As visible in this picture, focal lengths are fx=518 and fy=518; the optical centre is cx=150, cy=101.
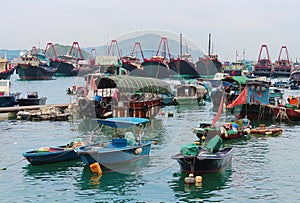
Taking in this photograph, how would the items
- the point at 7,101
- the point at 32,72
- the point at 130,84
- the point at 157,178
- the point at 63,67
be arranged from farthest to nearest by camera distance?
1. the point at 63,67
2. the point at 32,72
3. the point at 7,101
4. the point at 130,84
5. the point at 157,178

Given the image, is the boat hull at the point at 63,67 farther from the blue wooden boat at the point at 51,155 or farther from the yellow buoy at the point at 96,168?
the yellow buoy at the point at 96,168

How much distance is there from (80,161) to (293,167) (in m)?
10.7

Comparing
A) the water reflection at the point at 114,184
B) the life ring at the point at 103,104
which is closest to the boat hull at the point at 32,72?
the life ring at the point at 103,104

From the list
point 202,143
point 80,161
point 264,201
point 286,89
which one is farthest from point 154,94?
point 286,89

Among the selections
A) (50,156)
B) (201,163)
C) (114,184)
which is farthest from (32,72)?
(201,163)

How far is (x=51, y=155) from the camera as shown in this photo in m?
25.2

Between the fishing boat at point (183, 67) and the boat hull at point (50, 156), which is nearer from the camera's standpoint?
the boat hull at point (50, 156)

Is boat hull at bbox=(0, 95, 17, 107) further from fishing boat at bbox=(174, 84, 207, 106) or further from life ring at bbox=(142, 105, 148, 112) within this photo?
fishing boat at bbox=(174, 84, 207, 106)

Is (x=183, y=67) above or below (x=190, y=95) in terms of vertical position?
above

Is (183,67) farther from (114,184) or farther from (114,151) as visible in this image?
(114,184)

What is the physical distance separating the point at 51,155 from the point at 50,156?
3.2 inches

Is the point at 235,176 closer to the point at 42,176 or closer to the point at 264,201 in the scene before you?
the point at 264,201

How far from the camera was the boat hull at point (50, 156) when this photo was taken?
2499 cm

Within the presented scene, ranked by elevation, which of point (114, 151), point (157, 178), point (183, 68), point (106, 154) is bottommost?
point (157, 178)
